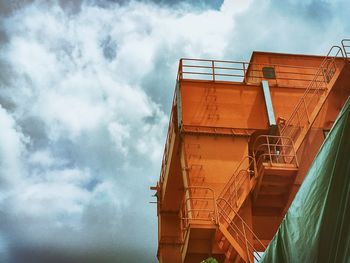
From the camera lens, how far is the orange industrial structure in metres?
13.2

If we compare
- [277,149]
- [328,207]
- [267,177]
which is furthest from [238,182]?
[328,207]

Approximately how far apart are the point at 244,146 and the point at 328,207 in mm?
10059

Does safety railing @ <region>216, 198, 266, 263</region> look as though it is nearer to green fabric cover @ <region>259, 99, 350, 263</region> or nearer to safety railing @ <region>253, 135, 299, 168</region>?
safety railing @ <region>253, 135, 299, 168</region>

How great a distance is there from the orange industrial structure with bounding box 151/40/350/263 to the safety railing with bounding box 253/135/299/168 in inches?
1.3

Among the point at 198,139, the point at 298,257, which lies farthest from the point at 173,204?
the point at 298,257

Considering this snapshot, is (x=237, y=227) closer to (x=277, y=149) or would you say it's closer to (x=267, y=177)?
(x=267, y=177)

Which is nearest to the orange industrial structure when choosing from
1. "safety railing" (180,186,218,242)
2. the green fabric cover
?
"safety railing" (180,186,218,242)

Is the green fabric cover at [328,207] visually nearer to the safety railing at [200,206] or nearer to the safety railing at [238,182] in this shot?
the safety railing at [200,206]

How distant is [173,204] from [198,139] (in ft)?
22.2

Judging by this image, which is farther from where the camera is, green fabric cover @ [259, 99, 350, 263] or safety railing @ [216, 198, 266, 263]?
safety railing @ [216, 198, 266, 263]

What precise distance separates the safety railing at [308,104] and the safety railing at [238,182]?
5.74 feet

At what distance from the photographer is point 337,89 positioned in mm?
15805

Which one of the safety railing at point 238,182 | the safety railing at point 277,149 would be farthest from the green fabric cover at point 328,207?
the safety railing at point 238,182

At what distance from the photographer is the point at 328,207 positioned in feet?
14.9
